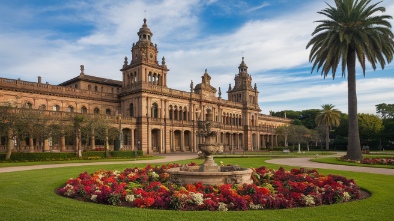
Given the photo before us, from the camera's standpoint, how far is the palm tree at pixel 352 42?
3581 centimetres

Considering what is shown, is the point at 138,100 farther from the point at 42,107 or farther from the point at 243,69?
the point at 243,69

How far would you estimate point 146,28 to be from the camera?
2589 inches

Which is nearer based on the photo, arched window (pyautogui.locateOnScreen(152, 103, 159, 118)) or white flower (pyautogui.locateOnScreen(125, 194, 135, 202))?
white flower (pyautogui.locateOnScreen(125, 194, 135, 202))

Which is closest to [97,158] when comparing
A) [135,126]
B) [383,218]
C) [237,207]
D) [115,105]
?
[135,126]

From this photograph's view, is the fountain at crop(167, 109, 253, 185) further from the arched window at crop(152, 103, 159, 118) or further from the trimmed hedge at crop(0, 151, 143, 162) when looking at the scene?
the arched window at crop(152, 103, 159, 118)

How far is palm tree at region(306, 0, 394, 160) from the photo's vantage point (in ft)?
117

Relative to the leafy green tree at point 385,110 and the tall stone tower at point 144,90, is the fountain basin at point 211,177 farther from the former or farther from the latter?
the leafy green tree at point 385,110

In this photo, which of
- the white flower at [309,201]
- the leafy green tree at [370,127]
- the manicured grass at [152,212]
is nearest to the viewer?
the manicured grass at [152,212]

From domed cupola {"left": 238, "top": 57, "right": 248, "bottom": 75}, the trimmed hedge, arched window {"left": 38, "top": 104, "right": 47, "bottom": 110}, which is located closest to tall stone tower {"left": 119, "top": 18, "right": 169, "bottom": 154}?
the trimmed hedge

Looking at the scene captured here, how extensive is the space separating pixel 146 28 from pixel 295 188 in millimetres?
57267

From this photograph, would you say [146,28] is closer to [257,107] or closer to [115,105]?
[115,105]

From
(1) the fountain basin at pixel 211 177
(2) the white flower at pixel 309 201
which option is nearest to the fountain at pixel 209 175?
(1) the fountain basin at pixel 211 177

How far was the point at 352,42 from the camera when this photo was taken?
37.2m

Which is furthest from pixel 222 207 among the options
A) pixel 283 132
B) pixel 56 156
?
pixel 283 132
